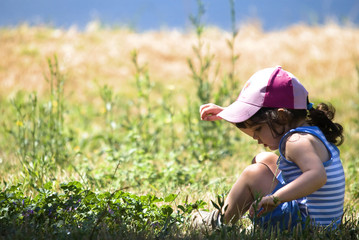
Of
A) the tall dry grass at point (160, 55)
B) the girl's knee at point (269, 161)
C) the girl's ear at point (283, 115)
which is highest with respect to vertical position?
the tall dry grass at point (160, 55)

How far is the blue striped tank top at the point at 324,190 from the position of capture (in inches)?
91.6

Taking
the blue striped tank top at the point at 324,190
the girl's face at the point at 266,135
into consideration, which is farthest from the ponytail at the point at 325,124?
the girl's face at the point at 266,135

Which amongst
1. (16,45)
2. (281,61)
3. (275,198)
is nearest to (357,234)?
(275,198)

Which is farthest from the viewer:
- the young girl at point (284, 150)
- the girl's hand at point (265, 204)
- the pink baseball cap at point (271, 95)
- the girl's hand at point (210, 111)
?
the girl's hand at point (210, 111)

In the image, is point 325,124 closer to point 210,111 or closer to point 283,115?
point 283,115

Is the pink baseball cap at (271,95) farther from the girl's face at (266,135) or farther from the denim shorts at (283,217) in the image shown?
the denim shorts at (283,217)

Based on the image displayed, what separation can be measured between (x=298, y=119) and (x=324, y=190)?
0.43m

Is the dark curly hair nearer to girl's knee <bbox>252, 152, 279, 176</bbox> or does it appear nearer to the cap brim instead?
the cap brim

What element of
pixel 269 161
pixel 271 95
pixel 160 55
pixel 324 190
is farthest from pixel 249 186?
pixel 160 55

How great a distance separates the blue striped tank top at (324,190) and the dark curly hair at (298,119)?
0.41 ft

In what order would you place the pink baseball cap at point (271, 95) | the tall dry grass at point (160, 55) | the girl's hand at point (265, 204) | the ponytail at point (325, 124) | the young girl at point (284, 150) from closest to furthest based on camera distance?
the girl's hand at point (265, 204), the young girl at point (284, 150), the pink baseball cap at point (271, 95), the ponytail at point (325, 124), the tall dry grass at point (160, 55)

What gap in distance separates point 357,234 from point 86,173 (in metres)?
2.20

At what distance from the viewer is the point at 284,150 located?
7.70ft

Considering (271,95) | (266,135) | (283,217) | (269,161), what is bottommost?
(283,217)
